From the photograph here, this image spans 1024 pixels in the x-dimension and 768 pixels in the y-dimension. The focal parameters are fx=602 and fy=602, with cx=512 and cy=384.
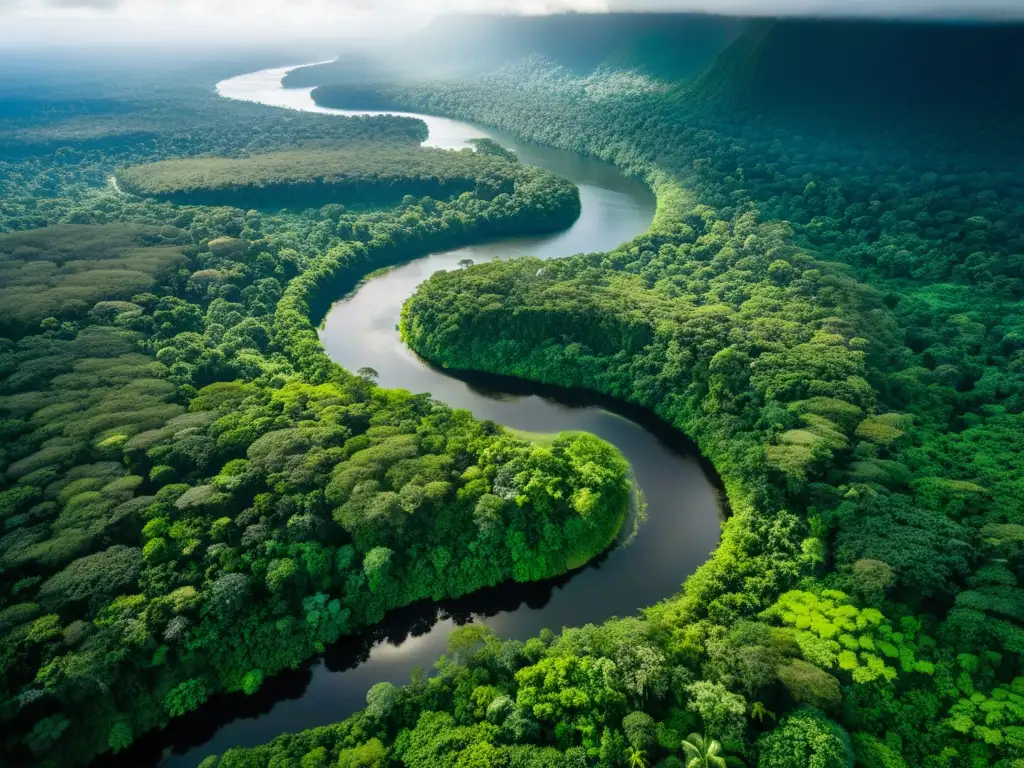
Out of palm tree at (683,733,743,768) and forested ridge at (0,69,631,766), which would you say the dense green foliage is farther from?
Answer: palm tree at (683,733,743,768)

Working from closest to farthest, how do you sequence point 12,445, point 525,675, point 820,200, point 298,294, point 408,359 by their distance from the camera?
point 525,675 → point 12,445 → point 408,359 → point 298,294 → point 820,200

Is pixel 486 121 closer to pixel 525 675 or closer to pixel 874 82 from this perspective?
pixel 874 82

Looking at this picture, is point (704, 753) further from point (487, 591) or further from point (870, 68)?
point (870, 68)

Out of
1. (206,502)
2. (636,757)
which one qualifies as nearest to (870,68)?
(636,757)

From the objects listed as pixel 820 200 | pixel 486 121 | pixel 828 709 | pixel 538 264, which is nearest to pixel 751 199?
pixel 820 200

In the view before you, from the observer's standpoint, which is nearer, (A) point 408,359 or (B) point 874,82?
(A) point 408,359

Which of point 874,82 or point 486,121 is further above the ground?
point 874,82

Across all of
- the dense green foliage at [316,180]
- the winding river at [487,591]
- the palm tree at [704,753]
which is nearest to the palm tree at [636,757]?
the palm tree at [704,753]

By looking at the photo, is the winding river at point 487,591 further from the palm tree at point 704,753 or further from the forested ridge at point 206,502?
the palm tree at point 704,753
